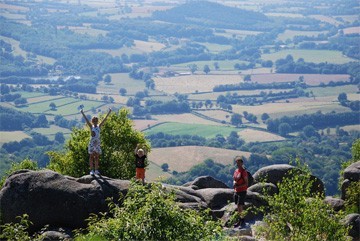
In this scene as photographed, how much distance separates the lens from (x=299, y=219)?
32094mm

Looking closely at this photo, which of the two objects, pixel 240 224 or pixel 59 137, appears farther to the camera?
pixel 59 137

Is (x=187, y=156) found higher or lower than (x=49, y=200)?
lower

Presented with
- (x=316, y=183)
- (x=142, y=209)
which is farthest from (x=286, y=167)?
(x=142, y=209)

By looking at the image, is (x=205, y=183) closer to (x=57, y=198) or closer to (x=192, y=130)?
(x=57, y=198)

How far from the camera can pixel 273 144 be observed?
174 m

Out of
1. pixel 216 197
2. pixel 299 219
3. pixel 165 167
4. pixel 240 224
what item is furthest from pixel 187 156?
pixel 299 219

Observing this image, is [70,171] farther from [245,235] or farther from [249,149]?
[249,149]

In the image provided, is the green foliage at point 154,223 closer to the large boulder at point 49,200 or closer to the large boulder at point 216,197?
the large boulder at point 49,200

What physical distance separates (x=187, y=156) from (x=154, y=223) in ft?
408

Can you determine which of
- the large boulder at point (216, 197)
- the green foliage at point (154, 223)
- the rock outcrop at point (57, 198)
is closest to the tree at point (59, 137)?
the large boulder at point (216, 197)

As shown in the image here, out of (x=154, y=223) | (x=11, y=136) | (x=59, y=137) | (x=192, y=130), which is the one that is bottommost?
(x=11, y=136)

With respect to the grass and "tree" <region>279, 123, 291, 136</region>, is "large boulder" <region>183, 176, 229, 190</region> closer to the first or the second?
the grass

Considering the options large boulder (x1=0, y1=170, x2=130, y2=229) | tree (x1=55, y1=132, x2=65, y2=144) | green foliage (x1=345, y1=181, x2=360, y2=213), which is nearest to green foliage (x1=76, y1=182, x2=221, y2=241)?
large boulder (x1=0, y1=170, x2=130, y2=229)

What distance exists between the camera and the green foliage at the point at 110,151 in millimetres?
48781
